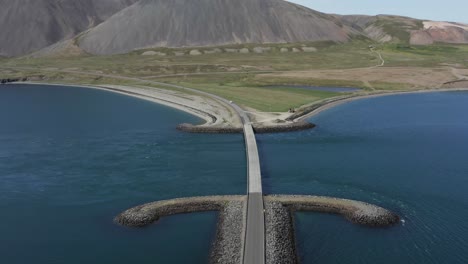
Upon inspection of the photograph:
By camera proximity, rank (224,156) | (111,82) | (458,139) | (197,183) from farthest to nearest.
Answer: (111,82)
(458,139)
(224,156)
(197,183)

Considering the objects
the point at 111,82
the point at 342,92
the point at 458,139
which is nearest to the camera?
the point at 458,139

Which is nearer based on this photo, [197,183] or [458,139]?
[197,183]

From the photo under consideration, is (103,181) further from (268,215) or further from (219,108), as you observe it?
(219,108)

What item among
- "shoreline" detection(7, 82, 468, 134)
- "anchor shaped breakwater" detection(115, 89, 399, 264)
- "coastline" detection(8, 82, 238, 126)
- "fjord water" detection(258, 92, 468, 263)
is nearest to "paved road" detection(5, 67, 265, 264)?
"anchor shaped breakwater" detection(115, 89, 399, 264)

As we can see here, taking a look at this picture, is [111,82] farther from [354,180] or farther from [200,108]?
[354,180]

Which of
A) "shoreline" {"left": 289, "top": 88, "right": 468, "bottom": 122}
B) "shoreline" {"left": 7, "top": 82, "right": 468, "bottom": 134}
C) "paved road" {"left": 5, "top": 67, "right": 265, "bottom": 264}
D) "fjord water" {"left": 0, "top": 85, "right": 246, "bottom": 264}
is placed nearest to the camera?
"paved road" {"left": 5, "top": 67, "right": 265, "bottom": 264}

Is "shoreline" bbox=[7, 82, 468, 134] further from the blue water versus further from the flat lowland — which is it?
the blue water

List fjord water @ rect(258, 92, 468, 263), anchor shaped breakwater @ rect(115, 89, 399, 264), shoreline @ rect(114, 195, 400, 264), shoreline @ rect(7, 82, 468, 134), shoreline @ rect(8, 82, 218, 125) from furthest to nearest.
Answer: shoreline @ rect(8, 82, 218, 125)
shoreline @ rect(7, 82, 468, 134)
fjord water @ rect(258, 92, 468, 263)
shoreline @ rect(114, 195, 400, 264)
anchor shaped breakwater @ rect(115, 89, 399, 264)

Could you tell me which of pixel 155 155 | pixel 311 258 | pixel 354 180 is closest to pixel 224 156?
pixel 155 155
